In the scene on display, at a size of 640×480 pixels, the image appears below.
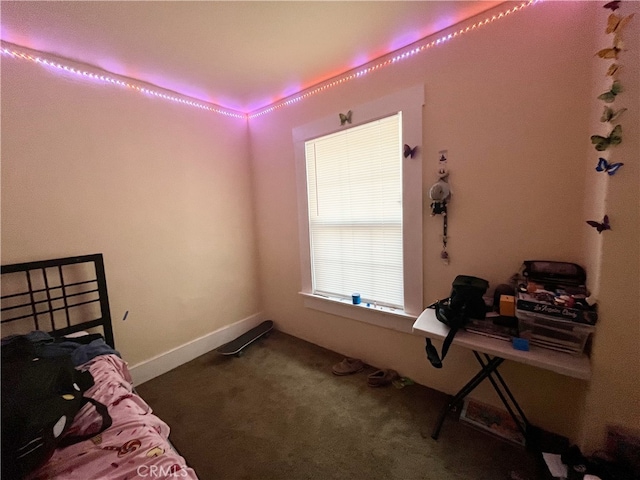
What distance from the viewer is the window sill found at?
2016 mm

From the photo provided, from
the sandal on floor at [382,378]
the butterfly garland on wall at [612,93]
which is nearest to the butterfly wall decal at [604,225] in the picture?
the butterfly garland on wall at [612,93]

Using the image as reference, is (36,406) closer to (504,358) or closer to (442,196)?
(504,358)

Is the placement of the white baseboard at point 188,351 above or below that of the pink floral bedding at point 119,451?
below

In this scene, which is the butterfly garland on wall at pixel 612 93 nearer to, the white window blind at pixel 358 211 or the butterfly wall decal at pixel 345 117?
the white window blind at pixel 358 211

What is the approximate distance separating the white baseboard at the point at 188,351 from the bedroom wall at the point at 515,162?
5.34ft

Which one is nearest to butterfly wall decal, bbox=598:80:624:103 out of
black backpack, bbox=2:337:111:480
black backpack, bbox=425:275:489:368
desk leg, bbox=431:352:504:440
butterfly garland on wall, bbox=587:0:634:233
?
butterfly garland on wall, bbox=587:0:634:233

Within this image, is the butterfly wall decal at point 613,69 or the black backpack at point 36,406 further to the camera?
the butterfly wall decal at point 613,69

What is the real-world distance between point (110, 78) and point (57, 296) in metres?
1.63

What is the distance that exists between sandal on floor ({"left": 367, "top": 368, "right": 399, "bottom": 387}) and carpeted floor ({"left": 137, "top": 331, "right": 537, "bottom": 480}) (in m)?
0.05

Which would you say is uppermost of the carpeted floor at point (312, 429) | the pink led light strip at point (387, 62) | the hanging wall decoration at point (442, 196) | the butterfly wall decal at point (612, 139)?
the pink led light strip at point (387, 62)

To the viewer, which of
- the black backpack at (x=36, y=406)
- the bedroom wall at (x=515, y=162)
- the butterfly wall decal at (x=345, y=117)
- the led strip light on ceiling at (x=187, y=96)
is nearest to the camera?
the black backpack at (x=36, y=406)

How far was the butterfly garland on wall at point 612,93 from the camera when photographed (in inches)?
41.3

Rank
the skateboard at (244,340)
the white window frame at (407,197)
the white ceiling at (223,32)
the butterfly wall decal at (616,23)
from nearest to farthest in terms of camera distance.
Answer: the butterfly wall decal at (616,23) → the white ceiling at (223,32) → the white window frame at (407,197) → the skateboard at (244,340)

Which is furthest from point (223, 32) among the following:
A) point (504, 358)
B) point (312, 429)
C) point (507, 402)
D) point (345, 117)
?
point (507, 402)
